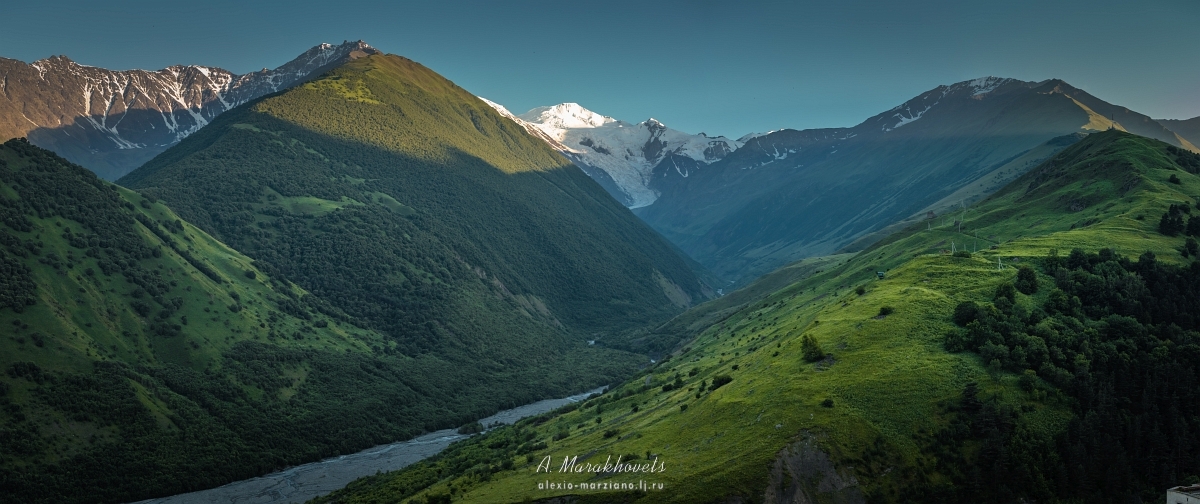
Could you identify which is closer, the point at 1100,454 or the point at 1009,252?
the point at 1100,454

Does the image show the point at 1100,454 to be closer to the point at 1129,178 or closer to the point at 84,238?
the point at 1129,178

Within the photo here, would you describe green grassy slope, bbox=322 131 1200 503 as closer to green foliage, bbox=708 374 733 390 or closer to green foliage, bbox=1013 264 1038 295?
green foliage, bbox=708 374 733 390

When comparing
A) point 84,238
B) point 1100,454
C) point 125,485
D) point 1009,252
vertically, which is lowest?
point 1100,454

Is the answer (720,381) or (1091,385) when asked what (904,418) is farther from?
(720,381)

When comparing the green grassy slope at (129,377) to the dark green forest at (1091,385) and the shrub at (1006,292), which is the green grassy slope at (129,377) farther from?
the dark green forest at (1091,385)

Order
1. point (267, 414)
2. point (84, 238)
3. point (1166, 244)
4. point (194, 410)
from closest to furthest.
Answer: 1. point (1166, 244)
2. point (194, 410)
3. point (267, 414)
4. point (84, 238)

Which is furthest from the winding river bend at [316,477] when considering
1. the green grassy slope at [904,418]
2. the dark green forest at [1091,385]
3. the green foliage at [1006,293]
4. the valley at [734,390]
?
the green foliage at [1006,293]

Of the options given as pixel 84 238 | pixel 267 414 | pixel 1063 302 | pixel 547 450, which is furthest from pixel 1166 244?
pixel 84 238

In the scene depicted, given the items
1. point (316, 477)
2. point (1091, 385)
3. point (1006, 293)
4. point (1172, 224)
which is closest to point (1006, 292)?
point (1006, 293)
